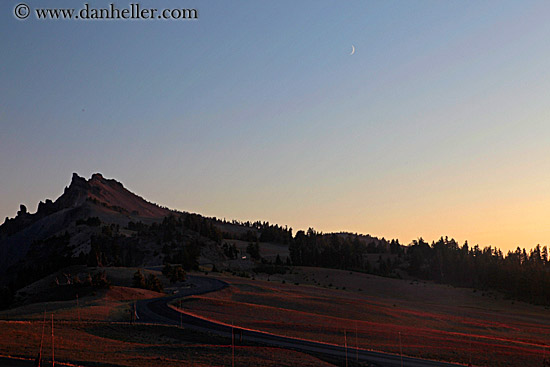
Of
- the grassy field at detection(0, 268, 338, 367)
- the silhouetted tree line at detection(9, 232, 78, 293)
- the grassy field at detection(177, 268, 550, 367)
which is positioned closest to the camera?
the grassy field at detection(0, 268, 338, 367)

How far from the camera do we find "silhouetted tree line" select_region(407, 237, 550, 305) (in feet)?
452

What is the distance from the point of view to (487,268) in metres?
158

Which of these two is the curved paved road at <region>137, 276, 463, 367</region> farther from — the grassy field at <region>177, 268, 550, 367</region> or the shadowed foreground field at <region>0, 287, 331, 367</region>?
the grassy field at <region>177, 268, 550, 367</region>

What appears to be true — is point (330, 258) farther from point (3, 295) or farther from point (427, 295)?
point (3, 295)

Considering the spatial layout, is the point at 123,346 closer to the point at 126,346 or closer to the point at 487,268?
the point at 126,346

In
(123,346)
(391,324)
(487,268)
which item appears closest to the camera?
(123,346)

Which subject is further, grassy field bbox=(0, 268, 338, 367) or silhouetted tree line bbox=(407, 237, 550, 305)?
silhouetted tree line bbox=(407, 237, 550, 305)

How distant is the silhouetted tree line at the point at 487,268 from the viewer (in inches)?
5428

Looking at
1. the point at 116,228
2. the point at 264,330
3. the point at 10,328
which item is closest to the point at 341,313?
the point at 264,330

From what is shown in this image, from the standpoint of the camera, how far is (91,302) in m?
70.5

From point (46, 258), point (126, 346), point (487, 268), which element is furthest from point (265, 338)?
point (46, 258)

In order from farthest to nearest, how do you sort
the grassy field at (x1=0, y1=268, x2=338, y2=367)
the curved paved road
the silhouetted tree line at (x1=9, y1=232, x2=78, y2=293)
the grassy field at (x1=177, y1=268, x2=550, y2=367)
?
the silhouetted tree line at (x1=9, y1=232, x2=78, y2=293), the grassy field at (x1=177, y1=268, x2=550, y2=367), the curved paved road, the grassy field at (x1=0, y1=268, x2=338, y2=367)

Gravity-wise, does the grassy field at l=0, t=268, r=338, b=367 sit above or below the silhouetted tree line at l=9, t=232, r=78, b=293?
below

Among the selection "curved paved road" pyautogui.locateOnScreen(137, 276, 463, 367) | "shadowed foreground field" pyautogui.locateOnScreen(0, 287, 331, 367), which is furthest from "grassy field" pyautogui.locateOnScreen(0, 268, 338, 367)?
"curved paved road" pyautogui.locateOnScreen(137, 276, 463, 367)
